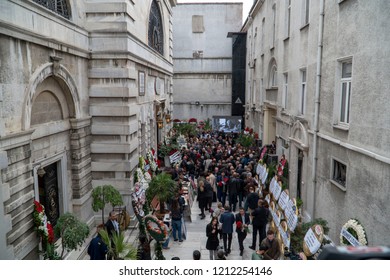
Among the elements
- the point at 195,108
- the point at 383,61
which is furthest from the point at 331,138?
the point at 195,108

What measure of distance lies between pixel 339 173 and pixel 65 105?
25.5ft

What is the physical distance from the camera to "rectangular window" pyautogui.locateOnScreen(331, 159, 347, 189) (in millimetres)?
8532

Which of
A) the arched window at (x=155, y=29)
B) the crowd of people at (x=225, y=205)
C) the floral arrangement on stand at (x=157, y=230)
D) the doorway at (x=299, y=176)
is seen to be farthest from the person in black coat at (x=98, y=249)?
the arched window at (x=155, y=29)

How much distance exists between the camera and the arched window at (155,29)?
1738 centimetres

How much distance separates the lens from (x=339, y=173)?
8906 millimetres

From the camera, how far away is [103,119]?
1158 centimetres

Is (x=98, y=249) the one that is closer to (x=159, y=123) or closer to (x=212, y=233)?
(x=212, y=233)

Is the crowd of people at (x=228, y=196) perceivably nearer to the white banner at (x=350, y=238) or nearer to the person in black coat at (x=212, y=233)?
the person in black coat at (x=212, y=233)

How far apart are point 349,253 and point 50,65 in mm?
8000

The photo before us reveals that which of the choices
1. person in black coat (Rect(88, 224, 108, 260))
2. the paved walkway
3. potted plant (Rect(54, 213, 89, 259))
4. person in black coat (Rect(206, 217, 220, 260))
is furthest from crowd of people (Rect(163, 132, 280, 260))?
potted plant (Rect(54, 213, 89, 259))

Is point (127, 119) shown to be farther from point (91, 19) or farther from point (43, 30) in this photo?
point (43, 30)

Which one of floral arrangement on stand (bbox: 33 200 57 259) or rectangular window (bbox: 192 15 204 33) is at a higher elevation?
rectangular window (bbox: 192 15 204 33)

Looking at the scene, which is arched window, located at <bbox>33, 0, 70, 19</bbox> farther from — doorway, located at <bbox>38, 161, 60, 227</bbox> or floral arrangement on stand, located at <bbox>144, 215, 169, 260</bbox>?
floral arrangement on stand, located at <bbox>144, 215, 169, 260</bbox>

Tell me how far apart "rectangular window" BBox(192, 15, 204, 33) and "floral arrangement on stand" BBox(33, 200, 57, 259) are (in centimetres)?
3067
